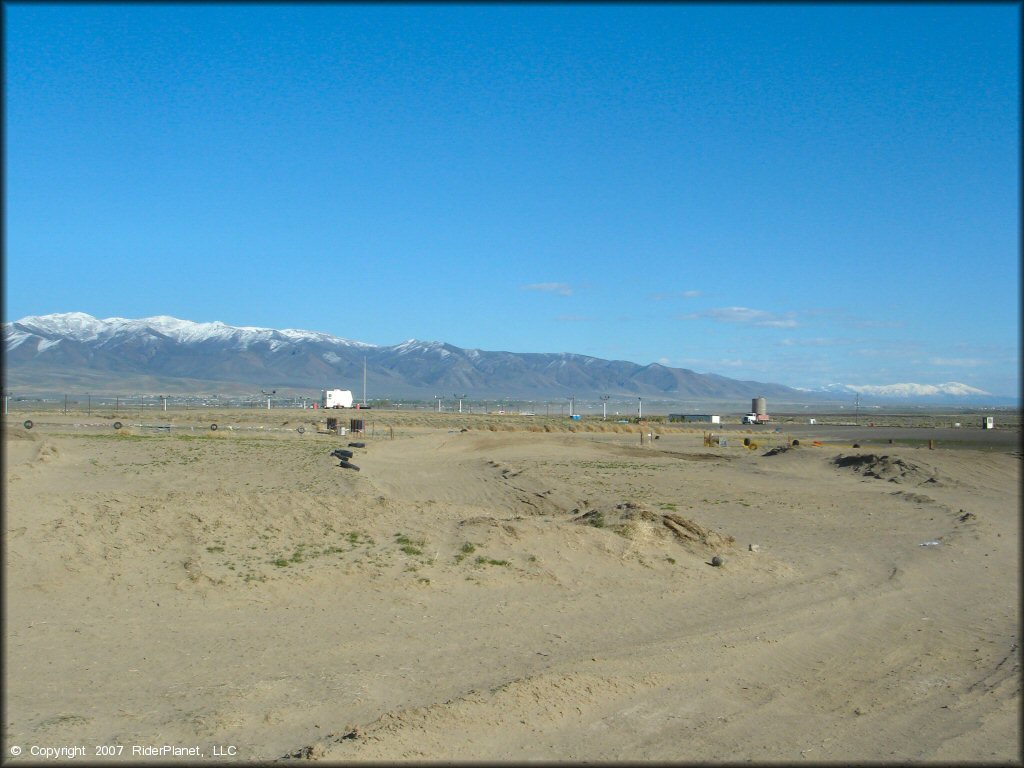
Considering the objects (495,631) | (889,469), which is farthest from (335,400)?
(495,631)

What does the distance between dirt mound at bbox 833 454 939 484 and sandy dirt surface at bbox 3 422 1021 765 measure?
790 centimetres

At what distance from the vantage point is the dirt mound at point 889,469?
28.3 m

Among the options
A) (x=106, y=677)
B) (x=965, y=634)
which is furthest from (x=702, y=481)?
(x=106, y=677)

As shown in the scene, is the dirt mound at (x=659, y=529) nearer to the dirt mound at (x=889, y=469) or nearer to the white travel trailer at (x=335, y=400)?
the dirt mound at (x=889, y=469)

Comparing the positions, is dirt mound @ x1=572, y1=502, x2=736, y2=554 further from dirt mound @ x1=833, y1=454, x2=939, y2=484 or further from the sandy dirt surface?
dirt mound @ x1=833, y1=454, x2=939, y2=484

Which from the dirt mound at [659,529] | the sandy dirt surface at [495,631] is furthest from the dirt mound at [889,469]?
the dirt mound at [659,529]

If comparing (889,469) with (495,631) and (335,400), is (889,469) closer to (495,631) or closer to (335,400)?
(495,631)

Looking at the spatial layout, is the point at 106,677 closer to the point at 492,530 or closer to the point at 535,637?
the point at 535,637

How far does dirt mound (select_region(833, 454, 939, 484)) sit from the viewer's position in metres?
28.3

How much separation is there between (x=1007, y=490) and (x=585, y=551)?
18090 millimetres

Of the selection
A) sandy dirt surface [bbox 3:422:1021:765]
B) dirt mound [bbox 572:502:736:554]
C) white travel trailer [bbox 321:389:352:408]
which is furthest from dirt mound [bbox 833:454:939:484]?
white travel trailer [bbox 321:389:352:408]

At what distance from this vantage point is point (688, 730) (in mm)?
7742

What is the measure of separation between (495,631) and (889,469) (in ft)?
77.1

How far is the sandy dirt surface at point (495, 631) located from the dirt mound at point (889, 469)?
311 inches
